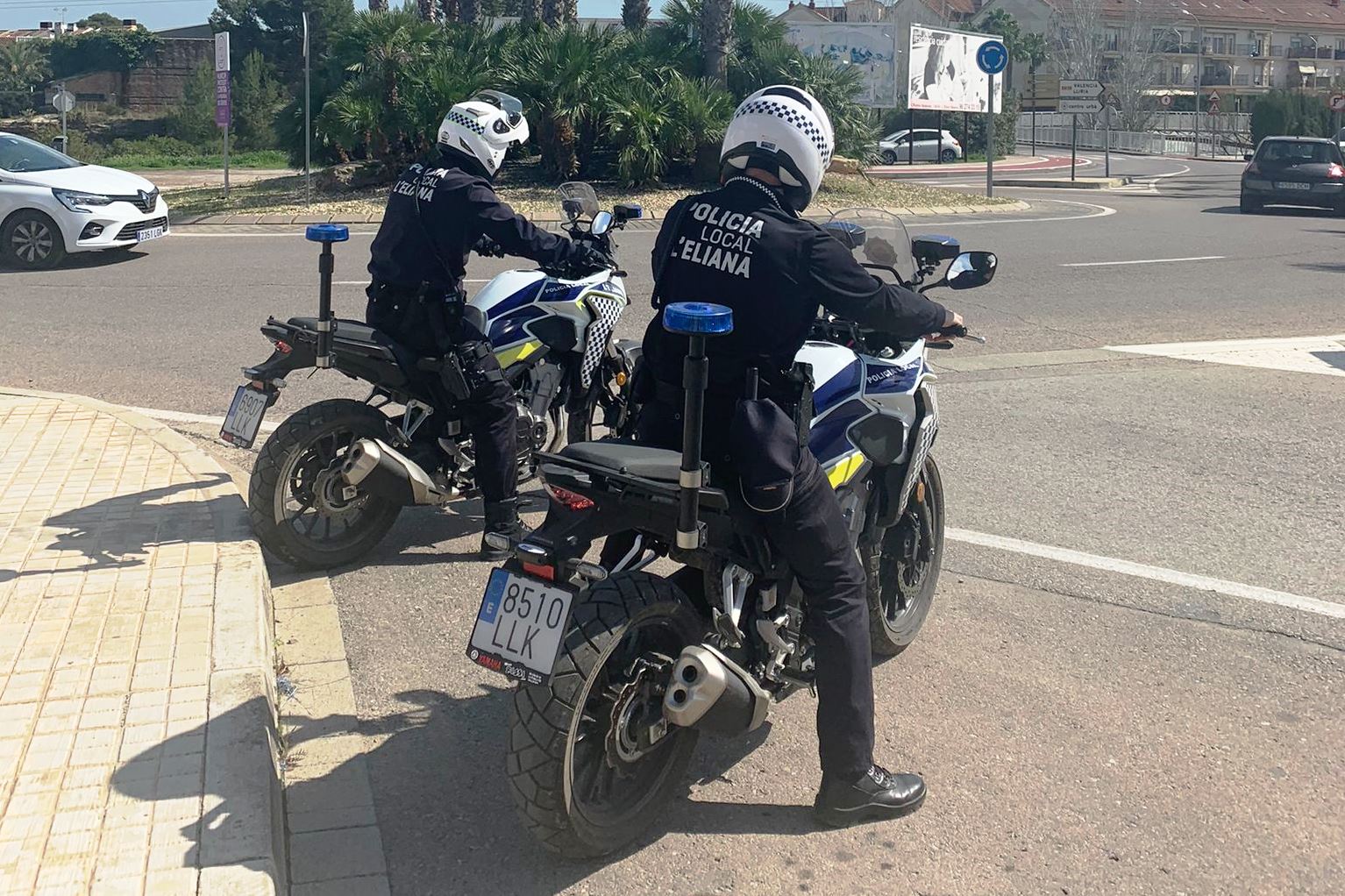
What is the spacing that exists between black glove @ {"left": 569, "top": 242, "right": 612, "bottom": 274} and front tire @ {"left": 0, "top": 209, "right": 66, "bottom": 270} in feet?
34.3

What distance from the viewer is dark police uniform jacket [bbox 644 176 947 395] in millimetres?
3492

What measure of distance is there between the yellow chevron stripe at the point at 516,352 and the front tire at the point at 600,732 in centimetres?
260

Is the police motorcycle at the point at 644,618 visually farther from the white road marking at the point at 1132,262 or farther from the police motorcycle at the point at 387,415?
the white road marking at the point at 1132,262

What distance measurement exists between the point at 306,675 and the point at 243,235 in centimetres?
1407

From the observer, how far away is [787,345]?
11.7ft

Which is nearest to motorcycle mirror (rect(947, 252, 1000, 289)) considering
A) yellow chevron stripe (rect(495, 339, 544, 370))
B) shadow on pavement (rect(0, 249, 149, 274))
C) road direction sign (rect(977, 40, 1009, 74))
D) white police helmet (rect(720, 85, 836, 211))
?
white police helmet (rect(720, 85, 836, 211))

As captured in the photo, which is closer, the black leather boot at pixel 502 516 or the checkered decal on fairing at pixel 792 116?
the checkered decal on fairing at pixel 792 116

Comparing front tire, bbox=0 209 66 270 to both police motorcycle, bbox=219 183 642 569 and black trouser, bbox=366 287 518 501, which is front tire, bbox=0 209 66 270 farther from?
black trouser, bbox=366 287 518 501

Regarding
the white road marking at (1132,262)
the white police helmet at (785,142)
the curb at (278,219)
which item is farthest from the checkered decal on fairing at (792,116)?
the curb at (278,219)

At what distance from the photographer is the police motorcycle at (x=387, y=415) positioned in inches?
212

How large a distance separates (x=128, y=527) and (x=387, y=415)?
3.84 feet

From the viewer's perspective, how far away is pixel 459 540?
6.10m

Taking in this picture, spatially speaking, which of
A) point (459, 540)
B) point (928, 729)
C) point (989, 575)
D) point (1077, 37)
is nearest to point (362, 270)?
point (459, 540)

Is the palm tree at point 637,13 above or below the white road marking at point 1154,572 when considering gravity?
above
